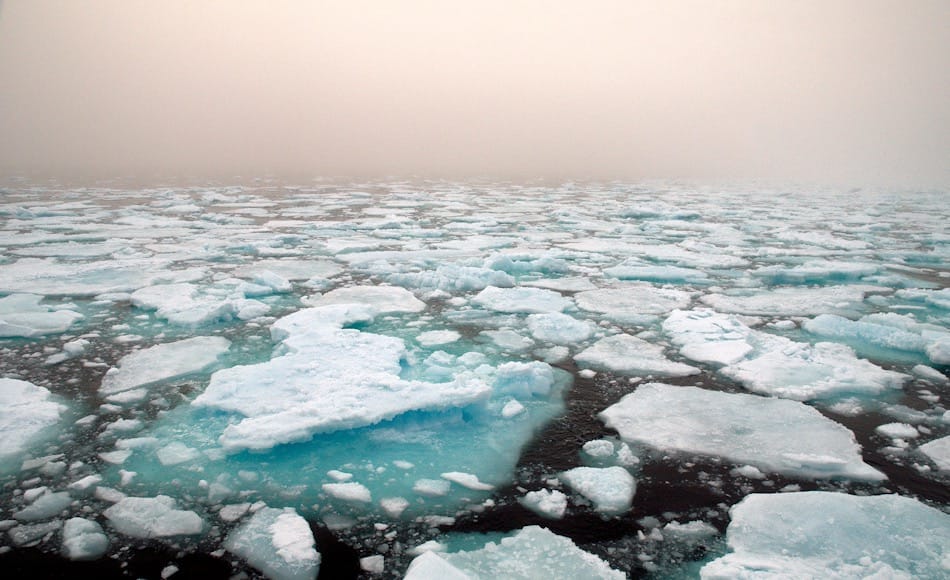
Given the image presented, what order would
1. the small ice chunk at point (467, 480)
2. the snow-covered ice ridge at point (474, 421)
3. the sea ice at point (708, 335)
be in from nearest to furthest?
the snow-covered ice ridge at point (474, 421)
the small ice chunk at point (467, 480)
the sea ice at point (708, 335)

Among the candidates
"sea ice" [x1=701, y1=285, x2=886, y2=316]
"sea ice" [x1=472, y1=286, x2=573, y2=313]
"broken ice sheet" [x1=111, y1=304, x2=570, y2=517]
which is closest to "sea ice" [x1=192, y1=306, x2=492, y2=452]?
"broken ice sheet" [x1=111, y1=304, x2=570, y2=517]

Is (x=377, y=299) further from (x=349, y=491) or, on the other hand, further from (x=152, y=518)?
(x=152, y=518)

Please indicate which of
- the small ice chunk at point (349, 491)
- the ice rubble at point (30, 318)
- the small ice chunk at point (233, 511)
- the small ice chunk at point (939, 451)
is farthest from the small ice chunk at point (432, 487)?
the ice rubble at point (30, 318)

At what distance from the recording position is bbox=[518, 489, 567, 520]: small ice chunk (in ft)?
4.86

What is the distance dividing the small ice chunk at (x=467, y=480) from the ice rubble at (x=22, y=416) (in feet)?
4.11

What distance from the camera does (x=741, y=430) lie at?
6.32ft

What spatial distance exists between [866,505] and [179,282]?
13.0 ft

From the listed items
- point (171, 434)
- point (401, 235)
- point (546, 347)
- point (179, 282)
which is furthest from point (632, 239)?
point (171, 434)

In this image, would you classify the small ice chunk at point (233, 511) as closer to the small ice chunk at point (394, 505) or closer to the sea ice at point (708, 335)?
the small ice chunk at point (394, 505)

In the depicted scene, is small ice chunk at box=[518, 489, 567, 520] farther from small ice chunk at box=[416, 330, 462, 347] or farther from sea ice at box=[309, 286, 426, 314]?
sea ice at box=[309, 286, 426, 314]

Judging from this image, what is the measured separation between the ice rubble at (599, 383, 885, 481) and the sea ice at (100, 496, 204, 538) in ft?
4.27

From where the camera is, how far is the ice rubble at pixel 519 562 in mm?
1214

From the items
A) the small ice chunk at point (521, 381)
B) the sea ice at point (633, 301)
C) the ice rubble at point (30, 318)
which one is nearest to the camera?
the small ice chunk at point (521, 381)

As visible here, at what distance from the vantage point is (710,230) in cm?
732
